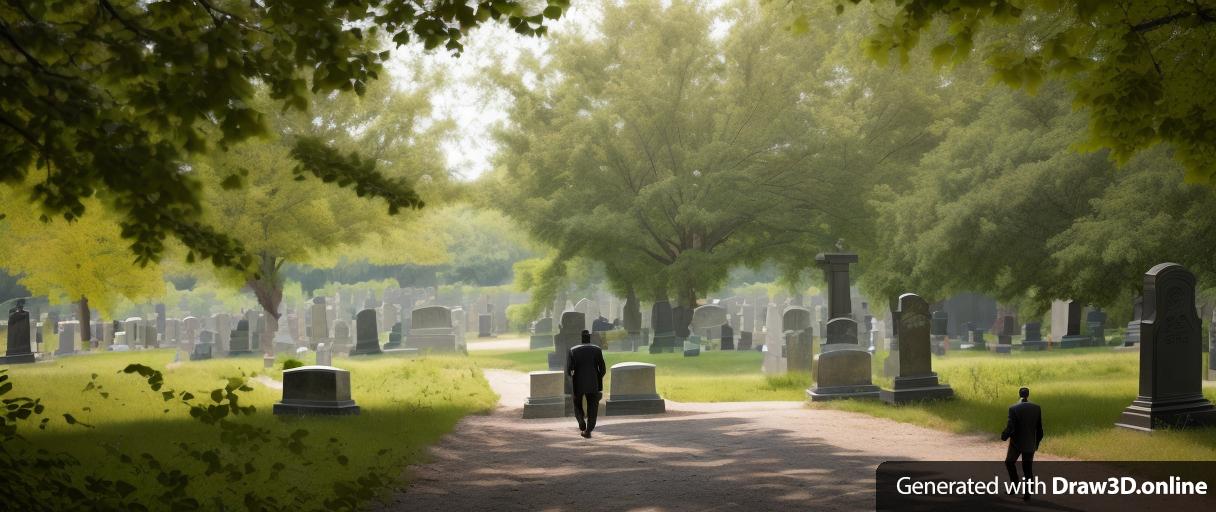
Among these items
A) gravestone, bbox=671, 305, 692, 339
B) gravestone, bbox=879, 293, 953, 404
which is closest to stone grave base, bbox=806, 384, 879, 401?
gravestone, bbox=879, 293, 953, 404

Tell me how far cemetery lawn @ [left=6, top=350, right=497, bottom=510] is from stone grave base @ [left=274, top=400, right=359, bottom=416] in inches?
10.2

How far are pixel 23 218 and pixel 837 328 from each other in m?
15.4

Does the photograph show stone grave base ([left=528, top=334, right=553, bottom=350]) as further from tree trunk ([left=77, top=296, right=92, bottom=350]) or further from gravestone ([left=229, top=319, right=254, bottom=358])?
tree trunk ([left=77, top=296, right=92, bottom=350])

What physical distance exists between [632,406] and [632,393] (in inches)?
9.1

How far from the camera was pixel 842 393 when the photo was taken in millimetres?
16672

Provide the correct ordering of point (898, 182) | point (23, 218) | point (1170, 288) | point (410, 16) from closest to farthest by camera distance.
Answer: point (410, 16)
point (1170, 288)
point (23, 218)
point (898, 182)

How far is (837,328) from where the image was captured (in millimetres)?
19719

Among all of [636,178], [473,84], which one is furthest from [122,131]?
[473,84]

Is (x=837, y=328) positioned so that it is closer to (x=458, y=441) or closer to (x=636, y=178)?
(x=458, y=441)

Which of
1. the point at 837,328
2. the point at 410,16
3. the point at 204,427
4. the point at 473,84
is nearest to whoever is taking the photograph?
the point at 410,16

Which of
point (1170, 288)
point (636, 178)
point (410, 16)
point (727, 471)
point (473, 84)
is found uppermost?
point (473, 84)

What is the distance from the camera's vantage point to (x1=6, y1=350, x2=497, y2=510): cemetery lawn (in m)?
8.44

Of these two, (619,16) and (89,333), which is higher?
(619,16)

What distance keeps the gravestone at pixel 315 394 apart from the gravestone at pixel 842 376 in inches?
299
